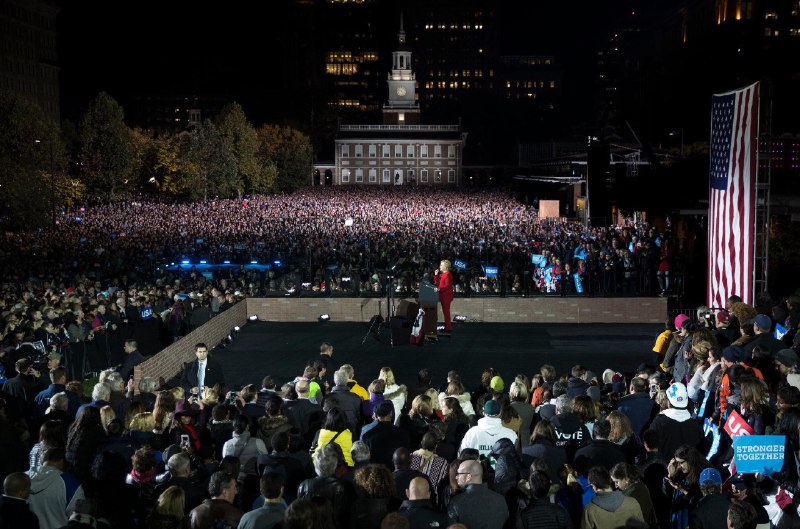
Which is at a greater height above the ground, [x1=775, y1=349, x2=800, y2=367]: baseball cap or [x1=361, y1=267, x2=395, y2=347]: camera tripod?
[x1=775, y1=349, x2=800, y2=367]: baseball cap

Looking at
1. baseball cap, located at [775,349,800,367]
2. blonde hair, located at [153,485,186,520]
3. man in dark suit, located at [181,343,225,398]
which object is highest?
baseball cap, located at [775,349,800,367]

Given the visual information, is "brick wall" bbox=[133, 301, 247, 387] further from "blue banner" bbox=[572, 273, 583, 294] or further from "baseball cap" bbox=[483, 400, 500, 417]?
"blue banner" bbox=[572, 273, 583, 294]

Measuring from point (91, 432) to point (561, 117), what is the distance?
596ft

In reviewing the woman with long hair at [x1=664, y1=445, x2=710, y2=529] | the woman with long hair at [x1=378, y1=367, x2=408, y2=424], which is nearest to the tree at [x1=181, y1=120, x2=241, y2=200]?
the woman with long hair at [x1=378, y1=367, x2=408, y2=424]

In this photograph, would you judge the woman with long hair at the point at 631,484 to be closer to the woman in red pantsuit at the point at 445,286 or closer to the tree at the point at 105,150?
the woman in red pantsuit at the point at 445,286

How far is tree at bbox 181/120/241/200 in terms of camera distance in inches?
3121

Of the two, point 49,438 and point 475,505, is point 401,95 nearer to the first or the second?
point 49,438

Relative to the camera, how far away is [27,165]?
54.9m

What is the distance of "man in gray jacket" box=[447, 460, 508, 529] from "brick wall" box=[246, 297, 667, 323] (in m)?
14.8

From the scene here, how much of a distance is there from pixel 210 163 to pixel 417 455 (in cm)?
7569

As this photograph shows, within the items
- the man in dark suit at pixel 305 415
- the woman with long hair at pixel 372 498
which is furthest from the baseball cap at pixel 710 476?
the man in dark suit at pixel 305 415

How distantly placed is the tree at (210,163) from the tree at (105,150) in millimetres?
8096

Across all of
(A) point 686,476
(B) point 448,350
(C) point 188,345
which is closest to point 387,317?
(B) point 448,350

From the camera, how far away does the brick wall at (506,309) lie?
2100 cm
